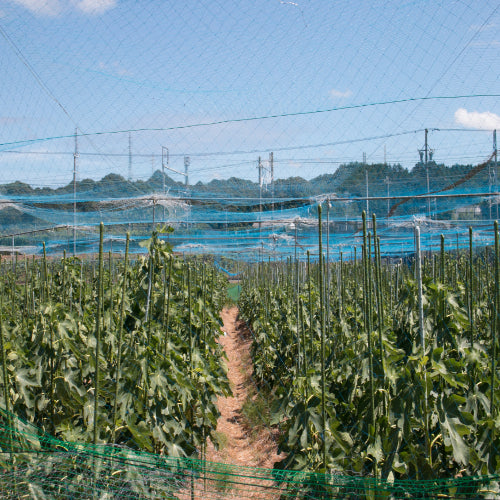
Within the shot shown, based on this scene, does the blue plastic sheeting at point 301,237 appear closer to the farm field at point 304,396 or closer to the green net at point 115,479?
the farm field at point 304,396

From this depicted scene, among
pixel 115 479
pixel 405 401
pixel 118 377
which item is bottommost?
pixel 115 479

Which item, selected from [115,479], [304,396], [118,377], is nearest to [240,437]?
[304,396]

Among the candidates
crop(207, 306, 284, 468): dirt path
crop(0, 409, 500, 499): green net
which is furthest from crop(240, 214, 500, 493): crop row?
crop(207, 306, 284, 468): dirt path

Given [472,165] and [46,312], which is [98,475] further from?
[472,165]

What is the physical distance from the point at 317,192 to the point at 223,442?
18.8 ft

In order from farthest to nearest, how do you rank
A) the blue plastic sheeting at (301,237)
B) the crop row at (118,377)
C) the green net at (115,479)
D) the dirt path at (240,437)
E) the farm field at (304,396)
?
the blue plastic sheeting at (301,237) → the dirt path at (240,437) → the crop row at (118,377) → the farm field at (304,396) → the green net at (115,479)

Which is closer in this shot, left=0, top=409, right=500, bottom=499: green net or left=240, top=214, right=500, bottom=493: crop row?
left=0, top=409, right=500, bottom=499: green net

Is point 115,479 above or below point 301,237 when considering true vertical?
below

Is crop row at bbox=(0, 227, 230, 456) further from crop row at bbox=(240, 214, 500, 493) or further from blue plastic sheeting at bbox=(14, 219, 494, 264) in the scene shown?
blue plastic sheeting at bbox=(14, 219, 494, 264)

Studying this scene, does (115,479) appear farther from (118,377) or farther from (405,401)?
(405,401)

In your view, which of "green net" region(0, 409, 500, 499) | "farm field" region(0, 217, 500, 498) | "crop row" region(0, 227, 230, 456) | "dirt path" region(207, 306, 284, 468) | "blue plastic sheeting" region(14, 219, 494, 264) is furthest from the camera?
"blue plastic sheeting" region(14, 219, 494, 264)

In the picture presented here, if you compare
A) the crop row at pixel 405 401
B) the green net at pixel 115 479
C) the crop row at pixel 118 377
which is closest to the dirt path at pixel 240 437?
the crop row at pixel 118 377

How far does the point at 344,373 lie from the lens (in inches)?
164

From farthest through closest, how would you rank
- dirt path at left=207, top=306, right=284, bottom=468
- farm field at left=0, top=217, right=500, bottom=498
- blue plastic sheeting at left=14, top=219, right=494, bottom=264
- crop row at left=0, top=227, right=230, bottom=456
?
blue plastic sheeting at left=14, top=219, right=494, bottom=264, dirt path at left=207, top=306, right=284, bottom=468, crop row at left=0, top=227, right=230, bottom=456, farm field at left=0, top=217, right=500, bottom=498
